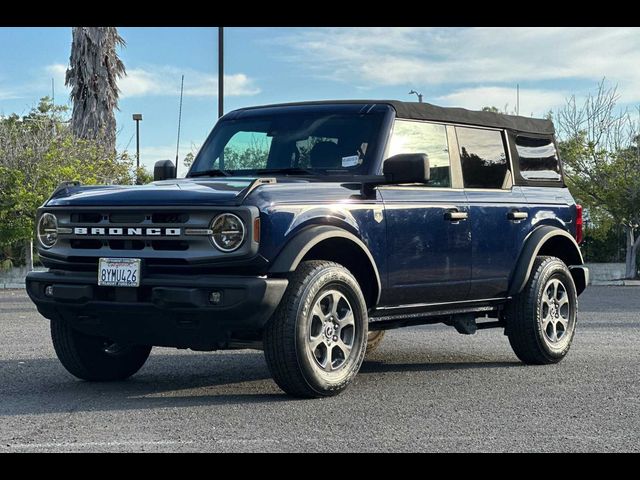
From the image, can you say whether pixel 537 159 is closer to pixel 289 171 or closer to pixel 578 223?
pixel 578 223

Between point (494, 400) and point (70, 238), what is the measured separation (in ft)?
9.81

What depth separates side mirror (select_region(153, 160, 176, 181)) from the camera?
8.81m

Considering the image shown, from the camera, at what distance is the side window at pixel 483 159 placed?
8.48 metres

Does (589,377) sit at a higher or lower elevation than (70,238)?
lower

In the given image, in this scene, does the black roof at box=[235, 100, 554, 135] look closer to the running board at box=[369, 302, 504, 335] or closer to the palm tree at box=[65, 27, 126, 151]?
the running board at box=[369, 302, 504, 335]

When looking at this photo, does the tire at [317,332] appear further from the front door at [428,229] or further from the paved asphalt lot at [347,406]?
the front door at [428,229]

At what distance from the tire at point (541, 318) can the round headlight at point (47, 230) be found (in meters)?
3.80

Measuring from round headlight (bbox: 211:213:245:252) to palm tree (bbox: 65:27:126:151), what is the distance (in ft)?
78.5

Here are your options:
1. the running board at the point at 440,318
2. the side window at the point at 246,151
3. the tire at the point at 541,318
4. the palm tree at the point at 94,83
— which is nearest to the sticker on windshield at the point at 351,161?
the side window at the point at 246,151
